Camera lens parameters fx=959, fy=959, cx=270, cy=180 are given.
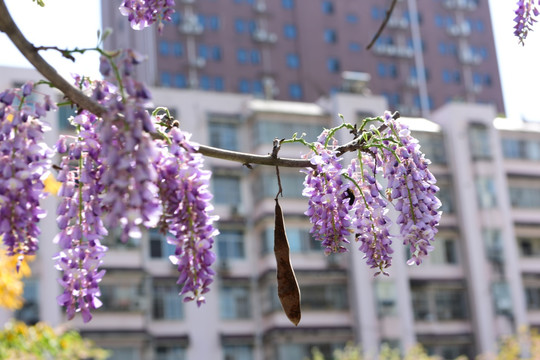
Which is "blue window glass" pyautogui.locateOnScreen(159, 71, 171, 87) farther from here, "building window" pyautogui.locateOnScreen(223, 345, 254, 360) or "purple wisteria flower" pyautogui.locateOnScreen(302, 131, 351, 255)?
"purple wisteria flower" pyautogui.locateOnScreen(302, 131, 351, 255)

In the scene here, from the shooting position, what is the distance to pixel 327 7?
265 ft

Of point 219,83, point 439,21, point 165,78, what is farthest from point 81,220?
point 439,21

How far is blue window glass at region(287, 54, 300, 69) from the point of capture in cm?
7838

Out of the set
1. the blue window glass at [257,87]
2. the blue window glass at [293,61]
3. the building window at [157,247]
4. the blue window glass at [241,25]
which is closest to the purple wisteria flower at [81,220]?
the building window at [157,247]

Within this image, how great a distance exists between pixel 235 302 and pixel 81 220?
47709 mm

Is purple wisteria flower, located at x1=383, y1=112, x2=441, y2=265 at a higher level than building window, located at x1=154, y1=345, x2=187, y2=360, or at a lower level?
lower

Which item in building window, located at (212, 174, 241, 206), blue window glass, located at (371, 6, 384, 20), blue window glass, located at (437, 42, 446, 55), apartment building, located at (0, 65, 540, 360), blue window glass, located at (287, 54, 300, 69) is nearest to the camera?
apartment building, located at (0, 65, 540, 360)

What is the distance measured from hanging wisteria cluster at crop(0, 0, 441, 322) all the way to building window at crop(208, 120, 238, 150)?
48.6 metres

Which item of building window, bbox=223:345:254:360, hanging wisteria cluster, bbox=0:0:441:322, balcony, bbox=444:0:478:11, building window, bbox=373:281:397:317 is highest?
balcony, bbox=444:0:478:11

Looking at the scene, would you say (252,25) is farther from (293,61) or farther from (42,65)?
(42,65)

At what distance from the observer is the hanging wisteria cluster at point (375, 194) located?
4082 millimetres

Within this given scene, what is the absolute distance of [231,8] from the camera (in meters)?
78.1

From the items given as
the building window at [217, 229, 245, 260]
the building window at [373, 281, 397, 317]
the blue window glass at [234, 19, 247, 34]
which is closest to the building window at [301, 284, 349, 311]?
the building window at [373, 281, 397, 317]

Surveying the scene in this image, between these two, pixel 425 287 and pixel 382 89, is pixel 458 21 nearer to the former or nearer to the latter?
pixel 382 89
